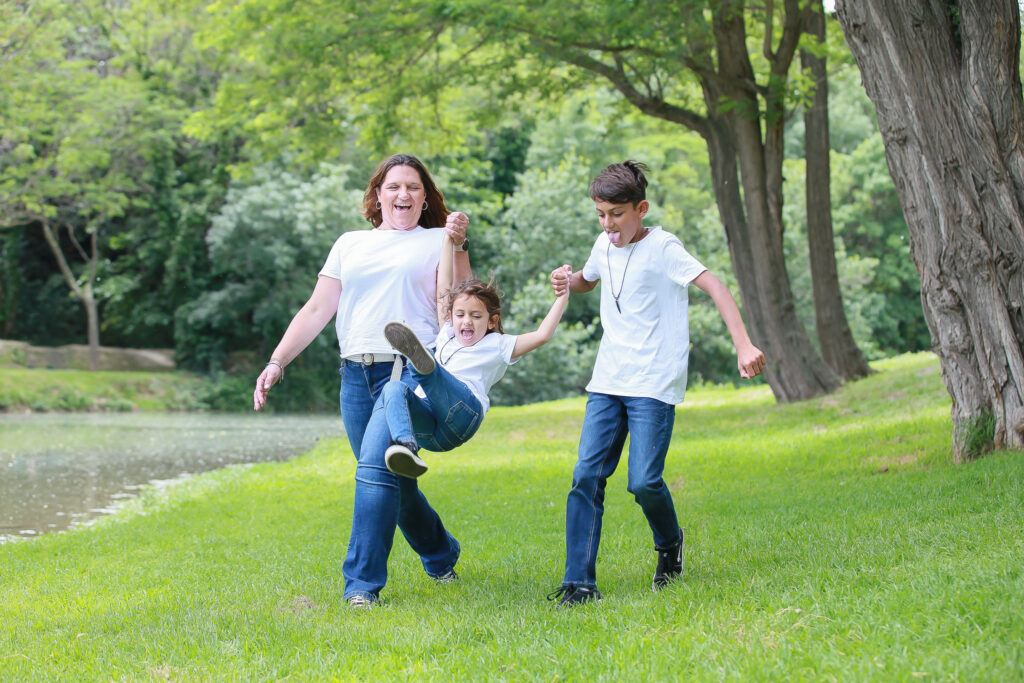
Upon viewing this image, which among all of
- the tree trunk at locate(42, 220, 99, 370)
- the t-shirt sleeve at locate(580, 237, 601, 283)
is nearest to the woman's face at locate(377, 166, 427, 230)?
the t-shirt sleeve at locate(580, 237, 601, 283)

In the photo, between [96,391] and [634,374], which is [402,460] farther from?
[96,391]

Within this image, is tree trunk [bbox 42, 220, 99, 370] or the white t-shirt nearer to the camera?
the white t-shirt

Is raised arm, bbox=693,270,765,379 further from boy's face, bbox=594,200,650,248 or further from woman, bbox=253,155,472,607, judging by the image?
woman, bbox=253,155,472,607

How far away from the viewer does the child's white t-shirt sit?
5.20 meters

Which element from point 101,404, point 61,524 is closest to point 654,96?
point 61,524

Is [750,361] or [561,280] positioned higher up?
[561,280]

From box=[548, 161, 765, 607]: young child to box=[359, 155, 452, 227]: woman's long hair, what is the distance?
902 mm

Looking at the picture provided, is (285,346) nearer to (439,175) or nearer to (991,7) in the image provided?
(991,7)

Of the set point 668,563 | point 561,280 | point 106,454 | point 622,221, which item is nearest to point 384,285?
point 561,280

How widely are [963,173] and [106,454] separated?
15.1m

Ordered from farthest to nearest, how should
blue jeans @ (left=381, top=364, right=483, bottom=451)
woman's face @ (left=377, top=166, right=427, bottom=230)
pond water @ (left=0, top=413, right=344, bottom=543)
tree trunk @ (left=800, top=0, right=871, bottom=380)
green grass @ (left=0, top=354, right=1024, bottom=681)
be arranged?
tree trunk @ (left=800, top=0, right=871, bottom=380), pond water @ (left=0, top=413, right=344, bottom=543), woman's face @ (left=377, top=166, right=427, bottom=230), blue jeans @ (left=381, top=364, right=483, bottom=451), green grass @ (left=0, top=354, right=1024, bottom=681)

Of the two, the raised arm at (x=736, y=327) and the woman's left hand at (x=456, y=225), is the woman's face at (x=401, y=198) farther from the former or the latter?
the raised arm at (x=736, y=327)

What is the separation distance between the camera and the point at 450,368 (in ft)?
17.1

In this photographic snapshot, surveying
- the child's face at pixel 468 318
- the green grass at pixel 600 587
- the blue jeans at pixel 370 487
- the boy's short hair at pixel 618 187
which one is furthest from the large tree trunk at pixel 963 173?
the blue jeans at pixel 370 487
